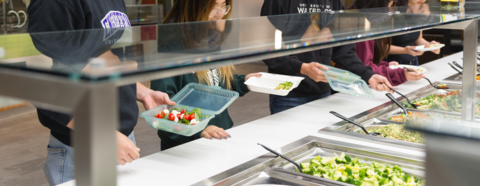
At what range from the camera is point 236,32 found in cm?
88

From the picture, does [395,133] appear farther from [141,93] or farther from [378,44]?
[378,44]

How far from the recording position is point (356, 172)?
1.19m

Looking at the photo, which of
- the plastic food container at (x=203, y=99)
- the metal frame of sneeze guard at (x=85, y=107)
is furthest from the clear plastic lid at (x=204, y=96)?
the metal frame of sneeze guard at (x=85, y=107)

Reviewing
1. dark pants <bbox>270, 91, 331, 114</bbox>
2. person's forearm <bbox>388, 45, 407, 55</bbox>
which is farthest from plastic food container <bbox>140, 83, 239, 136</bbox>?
person's forearm <bbox>388, 45, 407, 55</bbox>

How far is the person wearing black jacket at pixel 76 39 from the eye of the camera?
28.3 inches

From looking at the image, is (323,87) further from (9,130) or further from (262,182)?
(9,130)

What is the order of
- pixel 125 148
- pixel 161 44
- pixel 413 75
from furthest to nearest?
pixel 413 75
pixel 125 148
pixel 161 44

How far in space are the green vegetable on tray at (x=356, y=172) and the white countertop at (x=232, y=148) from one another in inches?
7.1

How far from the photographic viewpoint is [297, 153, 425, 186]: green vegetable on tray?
3.72 feet

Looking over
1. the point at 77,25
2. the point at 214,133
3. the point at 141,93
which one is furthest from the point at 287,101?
the point at 77,25

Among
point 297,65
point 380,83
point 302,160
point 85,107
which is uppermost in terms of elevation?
point 85,107

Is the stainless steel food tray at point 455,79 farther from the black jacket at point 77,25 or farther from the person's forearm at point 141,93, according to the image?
the black jacket at point 77,25

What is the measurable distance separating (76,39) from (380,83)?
174cm

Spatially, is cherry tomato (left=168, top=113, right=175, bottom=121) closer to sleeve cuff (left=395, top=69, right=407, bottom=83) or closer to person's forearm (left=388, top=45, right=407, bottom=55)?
sleeve cuff (left=395, top=69, right=407, bottom=83)
